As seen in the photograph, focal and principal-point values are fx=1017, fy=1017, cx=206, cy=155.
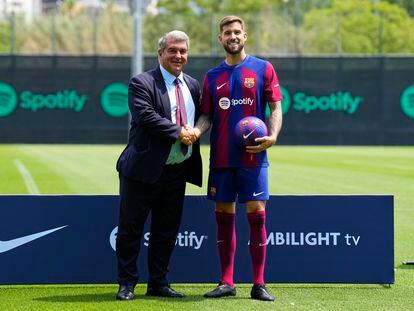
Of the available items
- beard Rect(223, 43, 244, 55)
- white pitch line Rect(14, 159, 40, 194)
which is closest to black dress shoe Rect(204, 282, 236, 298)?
beard Rect(223, 43, 244, 55)

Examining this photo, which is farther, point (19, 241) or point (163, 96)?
point (19, 241)

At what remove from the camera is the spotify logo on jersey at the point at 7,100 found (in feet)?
113

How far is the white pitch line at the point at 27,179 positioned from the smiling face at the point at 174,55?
8.62 m

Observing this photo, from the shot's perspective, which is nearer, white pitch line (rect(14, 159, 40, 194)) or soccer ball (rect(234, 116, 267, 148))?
soccer ball (rect(234, 116, 267, 148))

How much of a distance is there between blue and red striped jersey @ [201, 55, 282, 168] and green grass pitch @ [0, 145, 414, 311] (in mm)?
1044

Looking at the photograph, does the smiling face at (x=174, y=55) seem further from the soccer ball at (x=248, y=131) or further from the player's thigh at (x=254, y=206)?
the player's thigh at (x=254, y=206)

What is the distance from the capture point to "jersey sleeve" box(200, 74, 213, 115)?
24.7ft

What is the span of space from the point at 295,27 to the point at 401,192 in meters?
27.8

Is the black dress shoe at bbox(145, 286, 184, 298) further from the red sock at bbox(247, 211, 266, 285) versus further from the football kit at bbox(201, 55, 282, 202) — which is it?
the football kit at bbox(201, 55, 282, 202)

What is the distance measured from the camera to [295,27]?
4338 centimetres

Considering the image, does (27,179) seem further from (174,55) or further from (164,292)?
(174,55)

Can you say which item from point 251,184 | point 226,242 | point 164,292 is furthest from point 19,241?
point 251,184

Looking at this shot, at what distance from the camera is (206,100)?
7.55 meters

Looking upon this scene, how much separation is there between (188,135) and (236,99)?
464mm
